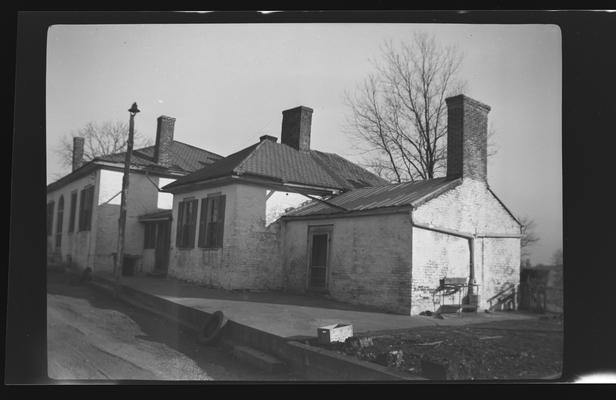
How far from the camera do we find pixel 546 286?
12289mm

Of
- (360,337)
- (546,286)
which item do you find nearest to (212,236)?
(360,337)

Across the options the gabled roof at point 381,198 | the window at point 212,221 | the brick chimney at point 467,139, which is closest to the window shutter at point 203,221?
the window at point 212,221

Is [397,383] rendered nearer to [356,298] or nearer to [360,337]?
[360,337]

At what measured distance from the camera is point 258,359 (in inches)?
316

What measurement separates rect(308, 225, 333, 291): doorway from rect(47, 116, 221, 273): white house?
622 centimetres

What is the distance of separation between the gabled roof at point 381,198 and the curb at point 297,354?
4722 mm

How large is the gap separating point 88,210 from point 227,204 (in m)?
6.53

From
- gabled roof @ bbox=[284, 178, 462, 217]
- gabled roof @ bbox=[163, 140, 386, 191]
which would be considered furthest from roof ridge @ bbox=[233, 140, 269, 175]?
gabled roof @ bbox=[284, 178, 462, 217]

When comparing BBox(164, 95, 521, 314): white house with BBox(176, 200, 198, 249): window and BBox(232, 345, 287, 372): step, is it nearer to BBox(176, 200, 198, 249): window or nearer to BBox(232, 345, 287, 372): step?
BBox(176, 200, 198, 249): window

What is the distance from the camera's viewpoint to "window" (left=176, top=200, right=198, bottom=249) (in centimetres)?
1593

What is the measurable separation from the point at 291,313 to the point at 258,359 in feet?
8.73

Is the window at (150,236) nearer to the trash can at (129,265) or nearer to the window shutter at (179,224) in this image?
the trash can at (129,265)

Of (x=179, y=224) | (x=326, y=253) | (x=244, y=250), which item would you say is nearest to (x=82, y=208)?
(x=179, y=224)

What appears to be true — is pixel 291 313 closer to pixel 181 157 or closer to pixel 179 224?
pixel 179 224
